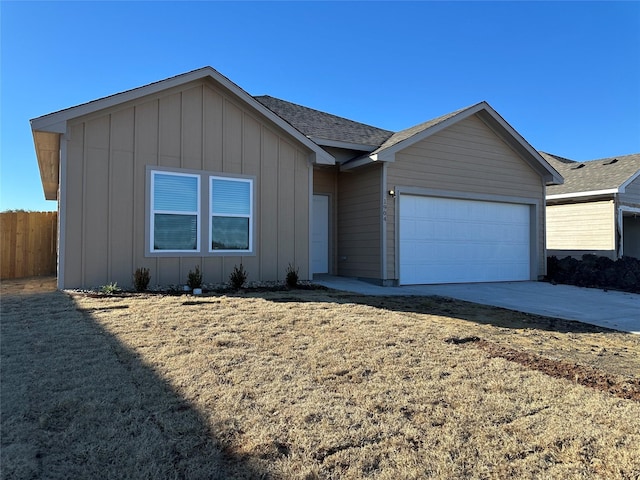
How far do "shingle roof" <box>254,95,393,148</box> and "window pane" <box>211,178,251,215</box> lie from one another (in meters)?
2.59

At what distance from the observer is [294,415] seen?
9.56 feet

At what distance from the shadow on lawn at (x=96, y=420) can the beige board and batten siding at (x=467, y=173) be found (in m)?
7.88

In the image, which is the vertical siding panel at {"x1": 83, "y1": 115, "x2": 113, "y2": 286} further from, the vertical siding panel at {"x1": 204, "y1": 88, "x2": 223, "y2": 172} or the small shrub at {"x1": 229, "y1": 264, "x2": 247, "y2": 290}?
the small shrub at {"x1": 229, "y1": 264, "x2": 247, "y2": 290}

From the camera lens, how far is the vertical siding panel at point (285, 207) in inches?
387

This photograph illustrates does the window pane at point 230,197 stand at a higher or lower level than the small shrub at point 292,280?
higher

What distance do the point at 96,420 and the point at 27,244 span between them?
40.5 feet

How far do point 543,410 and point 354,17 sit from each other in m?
11.5

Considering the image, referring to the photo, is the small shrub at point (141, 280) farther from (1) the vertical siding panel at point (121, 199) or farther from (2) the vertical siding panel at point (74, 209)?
(2) the vertical siding panel at point (74, 209)

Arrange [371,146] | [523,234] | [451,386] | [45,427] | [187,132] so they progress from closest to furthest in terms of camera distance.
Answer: [45,427] < [451,386] < [187,132] < [371,146] < [523,234]

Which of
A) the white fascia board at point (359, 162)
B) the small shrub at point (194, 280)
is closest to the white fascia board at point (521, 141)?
the white fascia board at point (359, 162)

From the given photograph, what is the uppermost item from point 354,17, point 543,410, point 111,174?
point 354,17

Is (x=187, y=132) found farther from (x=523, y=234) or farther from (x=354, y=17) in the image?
(x=523, y=234)

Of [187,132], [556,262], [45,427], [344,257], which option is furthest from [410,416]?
[556,262]

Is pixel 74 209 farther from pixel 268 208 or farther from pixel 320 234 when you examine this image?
pixel 320 234
